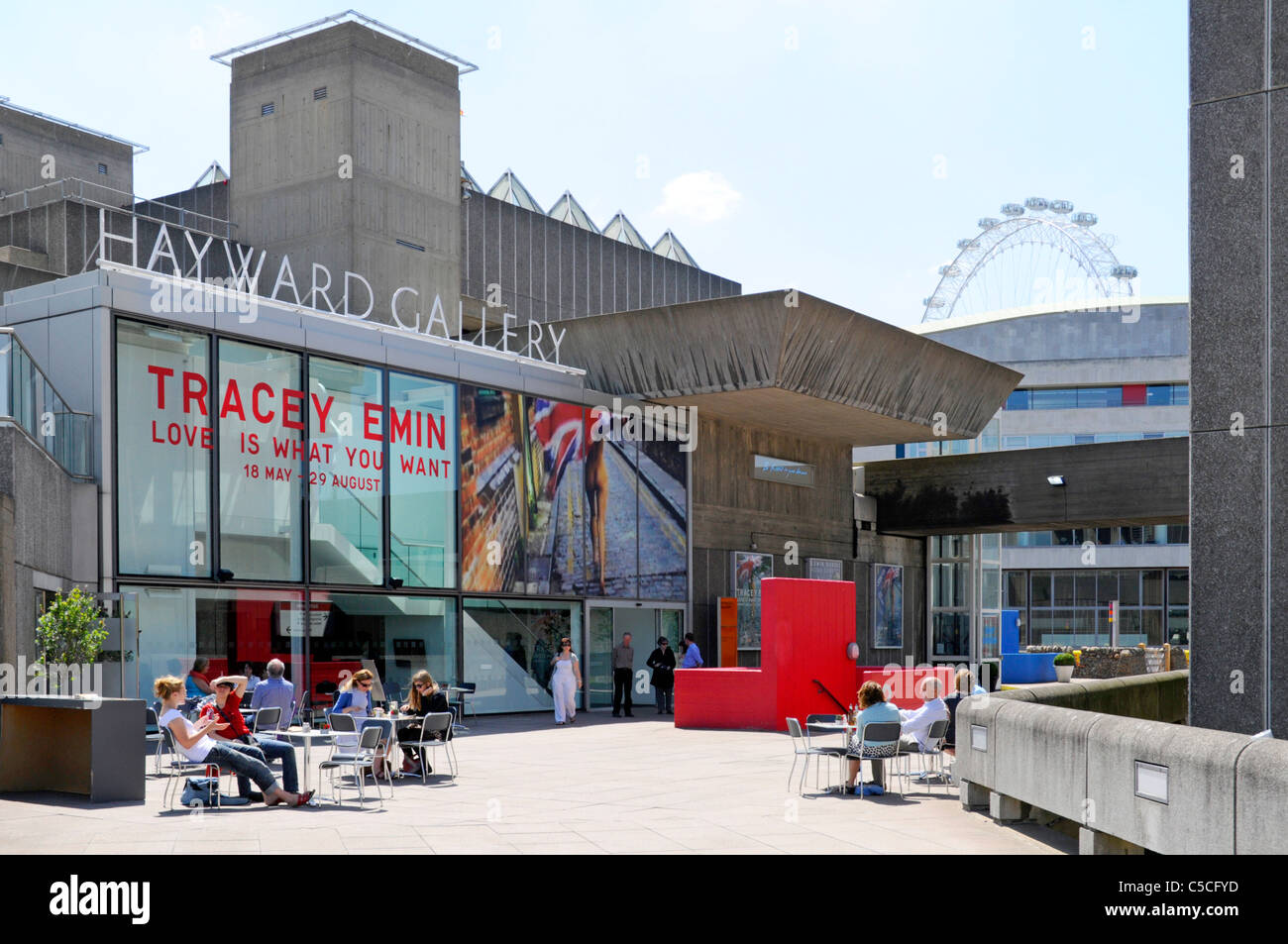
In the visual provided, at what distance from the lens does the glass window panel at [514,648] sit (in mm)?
25062

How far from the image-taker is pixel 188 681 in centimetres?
1925

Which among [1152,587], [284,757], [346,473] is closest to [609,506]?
[346,473]

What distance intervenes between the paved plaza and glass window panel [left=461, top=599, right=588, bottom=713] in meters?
8.56

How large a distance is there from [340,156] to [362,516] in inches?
494

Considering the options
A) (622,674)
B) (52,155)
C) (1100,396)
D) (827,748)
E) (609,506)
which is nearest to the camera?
(827,748)

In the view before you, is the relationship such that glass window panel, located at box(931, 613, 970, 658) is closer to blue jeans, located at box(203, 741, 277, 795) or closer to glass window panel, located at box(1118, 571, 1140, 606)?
blue jeans, located at box(203, 741, 277, 795)

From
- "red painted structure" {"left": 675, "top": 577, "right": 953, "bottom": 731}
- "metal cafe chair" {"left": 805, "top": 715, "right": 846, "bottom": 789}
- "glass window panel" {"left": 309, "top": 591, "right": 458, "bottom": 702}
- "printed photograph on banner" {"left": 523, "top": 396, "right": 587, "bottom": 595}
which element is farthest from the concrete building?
"metal cafe chair" {"left": 805, "top": 715, "right": 846, "bottom": 789}

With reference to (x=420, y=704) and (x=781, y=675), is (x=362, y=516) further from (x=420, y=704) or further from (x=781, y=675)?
(x=420, y=704)

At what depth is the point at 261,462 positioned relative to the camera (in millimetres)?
21094

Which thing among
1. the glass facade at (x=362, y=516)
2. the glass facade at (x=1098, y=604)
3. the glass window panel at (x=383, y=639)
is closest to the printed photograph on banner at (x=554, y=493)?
the glass facade at (x=362, y=516)

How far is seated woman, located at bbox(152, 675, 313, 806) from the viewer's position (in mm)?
12336
